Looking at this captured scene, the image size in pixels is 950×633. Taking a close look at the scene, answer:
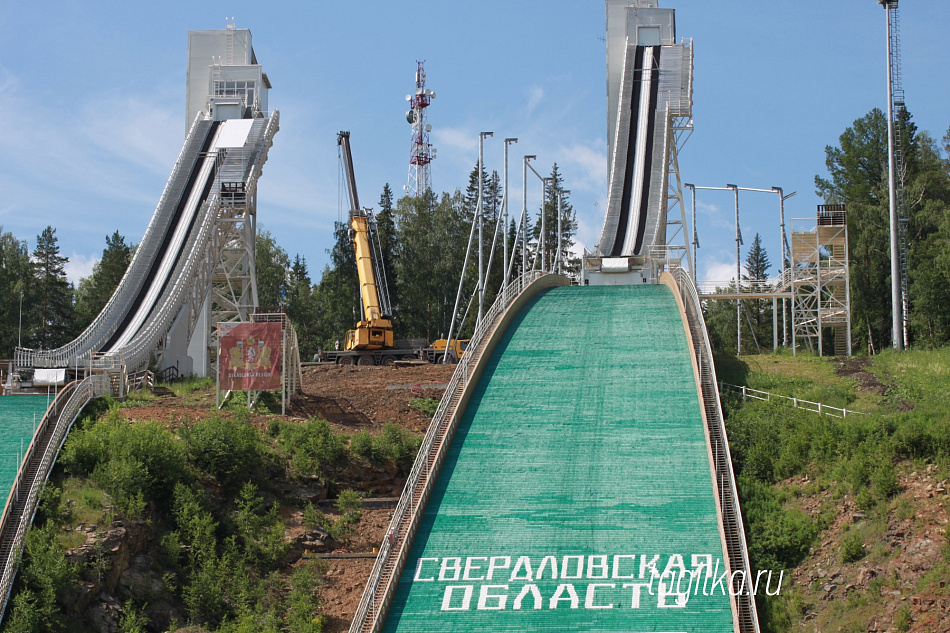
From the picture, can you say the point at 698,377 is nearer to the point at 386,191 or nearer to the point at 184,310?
the point at 184,310

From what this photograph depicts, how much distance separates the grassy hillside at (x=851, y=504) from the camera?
58.7 ft

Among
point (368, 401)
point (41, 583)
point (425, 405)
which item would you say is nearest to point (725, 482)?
point (425, 405)

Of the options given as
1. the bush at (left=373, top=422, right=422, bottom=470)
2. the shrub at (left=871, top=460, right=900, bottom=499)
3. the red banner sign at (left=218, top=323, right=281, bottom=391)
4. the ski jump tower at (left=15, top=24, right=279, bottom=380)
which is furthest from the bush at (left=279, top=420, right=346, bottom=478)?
the shrub at (left=871, top=460, right=900, bottom=499)

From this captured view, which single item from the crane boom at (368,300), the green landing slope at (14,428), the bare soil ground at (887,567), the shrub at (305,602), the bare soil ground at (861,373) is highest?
the crane boom at (368,300)

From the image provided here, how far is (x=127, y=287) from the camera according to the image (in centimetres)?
3788

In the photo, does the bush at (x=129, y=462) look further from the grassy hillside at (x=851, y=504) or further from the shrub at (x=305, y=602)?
the grassy hillside at (x=851, y=504)

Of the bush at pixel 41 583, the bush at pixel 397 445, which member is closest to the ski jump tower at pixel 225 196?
the bush at pixel 397 445

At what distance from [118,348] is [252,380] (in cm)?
619

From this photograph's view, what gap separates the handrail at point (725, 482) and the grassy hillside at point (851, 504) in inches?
23.1

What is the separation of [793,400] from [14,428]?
17503 mm

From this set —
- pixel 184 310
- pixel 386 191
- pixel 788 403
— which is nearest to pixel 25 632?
pixel 788 403

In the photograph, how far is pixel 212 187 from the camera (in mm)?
41969

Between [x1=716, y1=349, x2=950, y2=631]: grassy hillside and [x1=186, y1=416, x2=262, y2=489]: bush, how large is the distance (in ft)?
34.4

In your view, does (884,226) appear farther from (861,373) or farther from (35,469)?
(35,469)
